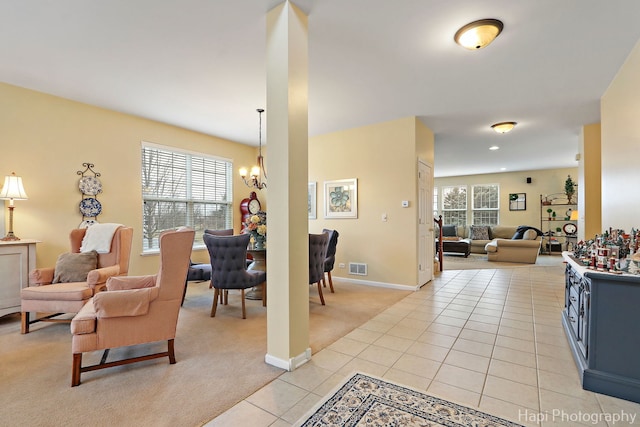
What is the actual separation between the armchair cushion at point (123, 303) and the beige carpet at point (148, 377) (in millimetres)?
447

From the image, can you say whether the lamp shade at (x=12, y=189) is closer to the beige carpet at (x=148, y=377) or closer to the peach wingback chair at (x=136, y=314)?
the beige carpet at (x=148, y=377)

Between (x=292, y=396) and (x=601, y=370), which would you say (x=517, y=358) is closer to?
(x=601, y=370)

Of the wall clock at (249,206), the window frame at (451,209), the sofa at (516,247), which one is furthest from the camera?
the window frame at (451,209)

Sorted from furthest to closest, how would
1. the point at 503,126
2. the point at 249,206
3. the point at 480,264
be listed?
the point at 480,264, the point at 249,206, the point at 503,126

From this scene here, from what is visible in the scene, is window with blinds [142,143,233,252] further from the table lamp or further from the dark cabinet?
the dark cabinet


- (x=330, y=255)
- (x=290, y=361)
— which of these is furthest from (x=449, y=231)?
(x=290, y=361)

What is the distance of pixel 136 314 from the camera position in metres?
2.21

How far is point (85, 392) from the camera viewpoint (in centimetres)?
195

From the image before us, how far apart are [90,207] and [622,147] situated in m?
6.43

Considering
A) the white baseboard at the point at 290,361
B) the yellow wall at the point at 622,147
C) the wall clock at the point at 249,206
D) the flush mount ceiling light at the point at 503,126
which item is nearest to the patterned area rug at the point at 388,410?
the white baseboard at the point at 290,361

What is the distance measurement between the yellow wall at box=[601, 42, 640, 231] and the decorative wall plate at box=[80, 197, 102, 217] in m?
6.19

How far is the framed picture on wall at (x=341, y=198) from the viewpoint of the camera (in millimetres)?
5285

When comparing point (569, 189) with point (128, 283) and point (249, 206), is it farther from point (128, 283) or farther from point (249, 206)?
point (128, 283)

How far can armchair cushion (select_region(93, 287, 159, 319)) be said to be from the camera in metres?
2.12
